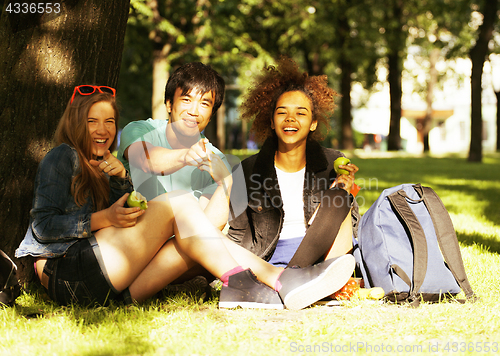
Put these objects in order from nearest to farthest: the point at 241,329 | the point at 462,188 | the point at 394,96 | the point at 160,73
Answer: the point at 241,329, the point at 462,188, the point at 160,73, the point at 394,96

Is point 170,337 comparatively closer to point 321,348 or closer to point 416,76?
point 321,348

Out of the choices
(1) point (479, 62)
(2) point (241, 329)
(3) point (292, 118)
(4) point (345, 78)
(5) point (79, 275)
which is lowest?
(2) point (241, 329)

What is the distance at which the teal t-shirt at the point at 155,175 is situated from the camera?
321cm

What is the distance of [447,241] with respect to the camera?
316 centimetres

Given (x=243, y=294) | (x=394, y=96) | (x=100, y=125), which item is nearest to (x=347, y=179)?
(x=243, y=294)

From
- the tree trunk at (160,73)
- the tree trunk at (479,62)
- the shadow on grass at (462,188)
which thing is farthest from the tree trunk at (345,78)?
the shadow on grass at (462,188)

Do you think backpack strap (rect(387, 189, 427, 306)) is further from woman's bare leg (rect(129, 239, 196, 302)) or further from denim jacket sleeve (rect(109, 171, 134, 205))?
denim jacket sleeve (rect(109, 171, 134, 205))

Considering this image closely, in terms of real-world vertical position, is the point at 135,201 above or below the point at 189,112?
below

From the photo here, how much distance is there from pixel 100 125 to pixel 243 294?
1313 millimetres

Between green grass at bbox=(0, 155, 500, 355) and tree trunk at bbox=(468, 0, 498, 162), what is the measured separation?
1410 centimetres

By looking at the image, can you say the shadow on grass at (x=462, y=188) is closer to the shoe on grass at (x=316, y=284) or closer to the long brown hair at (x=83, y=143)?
the shoe on grass at (x=316, y=284)

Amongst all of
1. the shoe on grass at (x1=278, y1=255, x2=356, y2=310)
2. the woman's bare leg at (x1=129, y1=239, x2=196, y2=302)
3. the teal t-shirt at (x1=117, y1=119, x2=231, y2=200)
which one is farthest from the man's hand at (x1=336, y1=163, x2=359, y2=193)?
the woman's bare leg at (x1=129, y1=239, x2=196, y2=302)

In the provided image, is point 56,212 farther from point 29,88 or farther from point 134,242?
point 29,88

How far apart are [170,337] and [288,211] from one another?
135 centimetres
